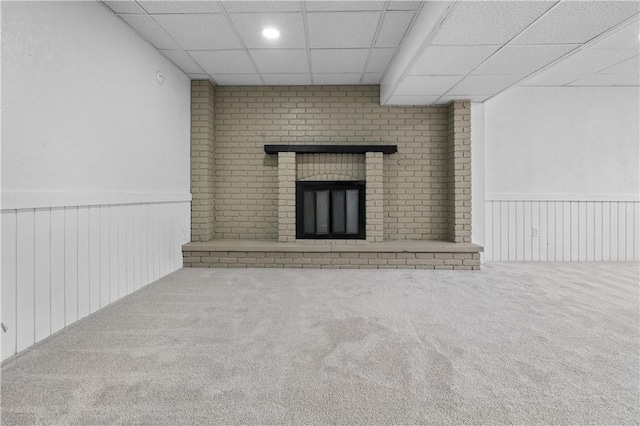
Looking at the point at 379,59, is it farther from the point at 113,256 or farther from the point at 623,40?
the point at 113,256

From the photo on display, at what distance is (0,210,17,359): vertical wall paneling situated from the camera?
1.87 metres

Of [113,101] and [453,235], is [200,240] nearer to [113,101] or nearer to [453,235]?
[113,101]

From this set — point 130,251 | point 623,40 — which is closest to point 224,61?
point 130,251

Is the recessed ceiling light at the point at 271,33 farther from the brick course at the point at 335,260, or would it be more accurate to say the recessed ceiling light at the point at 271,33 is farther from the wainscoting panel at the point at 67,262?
the brick course at the point at 335,260

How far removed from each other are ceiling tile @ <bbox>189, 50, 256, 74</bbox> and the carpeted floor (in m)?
2.52

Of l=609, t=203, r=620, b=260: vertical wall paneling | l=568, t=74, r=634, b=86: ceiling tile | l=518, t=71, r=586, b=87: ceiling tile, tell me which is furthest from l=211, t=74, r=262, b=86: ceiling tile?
l=609, t=203, r=620, b=260: vertical wall paneling

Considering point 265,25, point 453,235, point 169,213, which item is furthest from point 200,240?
point 453,235

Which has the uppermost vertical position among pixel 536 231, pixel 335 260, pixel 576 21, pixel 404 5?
pixel 404 5

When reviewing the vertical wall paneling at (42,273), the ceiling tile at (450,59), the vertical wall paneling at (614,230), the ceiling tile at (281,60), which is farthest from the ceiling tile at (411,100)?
the vertical wall paneling at (42,273)

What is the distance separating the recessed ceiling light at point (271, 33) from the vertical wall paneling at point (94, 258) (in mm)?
2138

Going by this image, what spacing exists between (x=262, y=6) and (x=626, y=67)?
14.4ft

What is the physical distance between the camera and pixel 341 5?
9.10 feet

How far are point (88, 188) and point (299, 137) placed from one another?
283cm

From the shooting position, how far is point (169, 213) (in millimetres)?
3965
